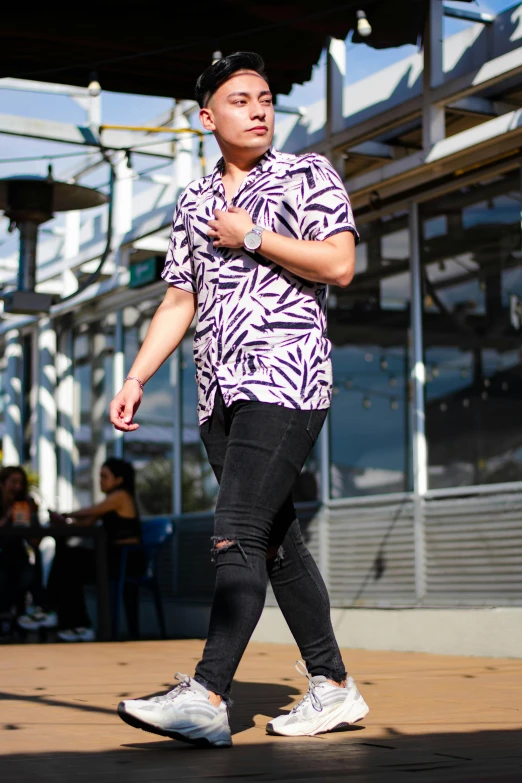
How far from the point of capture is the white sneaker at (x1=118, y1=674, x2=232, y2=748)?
257 centimetres

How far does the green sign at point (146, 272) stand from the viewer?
1009cm

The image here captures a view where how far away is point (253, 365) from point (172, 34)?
15.0 ft

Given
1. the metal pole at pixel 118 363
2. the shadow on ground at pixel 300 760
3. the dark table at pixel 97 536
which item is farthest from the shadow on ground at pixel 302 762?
the metal pole at pixel 118 363

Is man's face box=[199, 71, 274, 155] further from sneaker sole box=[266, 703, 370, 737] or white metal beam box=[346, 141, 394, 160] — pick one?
white metal beam box=[346, 141, 394, 160]

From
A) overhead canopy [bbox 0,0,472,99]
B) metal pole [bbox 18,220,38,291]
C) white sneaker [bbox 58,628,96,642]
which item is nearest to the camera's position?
overhead canopy [bbox 0,0,472,99]

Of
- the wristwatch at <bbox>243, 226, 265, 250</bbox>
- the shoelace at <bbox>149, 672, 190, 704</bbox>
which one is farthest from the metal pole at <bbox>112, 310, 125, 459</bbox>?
the shoelace at <bbox>149, 672, 190, 704</bbox>

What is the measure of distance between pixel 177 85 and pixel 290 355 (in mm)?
5202

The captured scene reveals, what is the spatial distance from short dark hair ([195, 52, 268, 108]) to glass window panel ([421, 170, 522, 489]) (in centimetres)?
385

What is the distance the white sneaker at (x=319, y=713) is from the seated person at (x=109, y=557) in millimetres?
5789

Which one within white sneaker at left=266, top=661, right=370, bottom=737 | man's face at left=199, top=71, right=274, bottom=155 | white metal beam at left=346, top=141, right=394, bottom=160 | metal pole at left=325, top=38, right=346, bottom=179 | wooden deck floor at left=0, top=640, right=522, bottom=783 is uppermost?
metal pole at left=325, top=38, right=346, bottom=179

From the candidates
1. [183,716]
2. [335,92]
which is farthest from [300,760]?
[335,92]

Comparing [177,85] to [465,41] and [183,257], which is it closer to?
[465,41]

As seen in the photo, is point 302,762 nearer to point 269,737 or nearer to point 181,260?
point 269,737

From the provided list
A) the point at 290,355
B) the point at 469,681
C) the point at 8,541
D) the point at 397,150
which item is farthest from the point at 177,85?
the point at 290,355
